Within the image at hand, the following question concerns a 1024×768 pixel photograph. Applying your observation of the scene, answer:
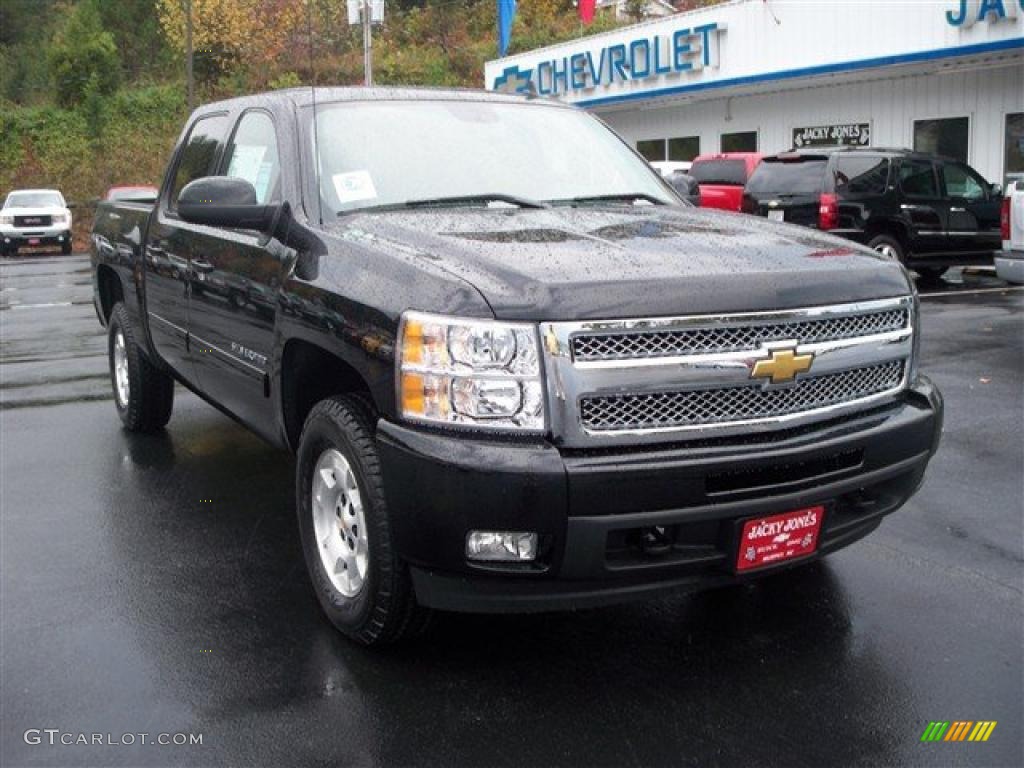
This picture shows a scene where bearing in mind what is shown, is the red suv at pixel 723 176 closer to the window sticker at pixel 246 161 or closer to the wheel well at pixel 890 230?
the wheel well at pixel 890 230

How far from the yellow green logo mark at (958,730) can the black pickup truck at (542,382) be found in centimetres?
61

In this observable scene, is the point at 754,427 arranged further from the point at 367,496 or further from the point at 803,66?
the point at 803,66

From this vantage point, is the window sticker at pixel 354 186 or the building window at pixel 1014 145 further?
the building window at pixel 1014 145

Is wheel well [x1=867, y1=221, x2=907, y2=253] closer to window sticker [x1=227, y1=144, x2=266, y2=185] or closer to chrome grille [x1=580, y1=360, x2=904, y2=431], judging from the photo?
window sticker [x1=227, y1=144, x2=266, y2=185]

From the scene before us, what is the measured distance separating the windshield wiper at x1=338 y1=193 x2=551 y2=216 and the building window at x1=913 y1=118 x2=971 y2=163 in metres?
17.7

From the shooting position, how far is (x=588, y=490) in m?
3.08

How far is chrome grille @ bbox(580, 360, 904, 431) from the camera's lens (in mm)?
3164

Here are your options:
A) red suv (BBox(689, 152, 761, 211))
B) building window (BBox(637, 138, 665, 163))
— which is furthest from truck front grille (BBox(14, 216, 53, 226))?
red suv (BBox(689, 152, 761, 211))

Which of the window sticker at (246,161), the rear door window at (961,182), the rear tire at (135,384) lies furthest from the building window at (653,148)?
the window sticker at (246,161)

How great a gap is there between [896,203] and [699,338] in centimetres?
1227

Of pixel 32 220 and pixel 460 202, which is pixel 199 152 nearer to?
pixel 460 202

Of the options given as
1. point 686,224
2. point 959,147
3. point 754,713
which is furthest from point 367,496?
point 959,147

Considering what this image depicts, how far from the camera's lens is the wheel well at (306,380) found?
3.96 meters

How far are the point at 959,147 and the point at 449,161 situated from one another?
60.0 feet
